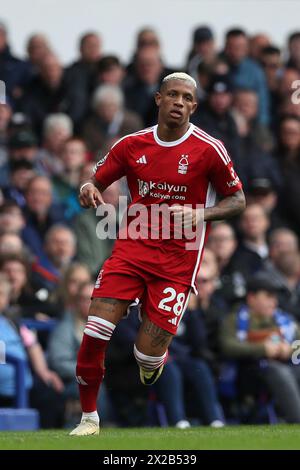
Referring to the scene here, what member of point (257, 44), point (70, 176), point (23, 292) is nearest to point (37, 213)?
point (70, 176)

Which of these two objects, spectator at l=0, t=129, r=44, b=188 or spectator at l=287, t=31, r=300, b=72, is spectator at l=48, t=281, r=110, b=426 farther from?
spectator at l=287, t=31, r=300, b=72

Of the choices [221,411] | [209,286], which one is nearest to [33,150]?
[209,286]

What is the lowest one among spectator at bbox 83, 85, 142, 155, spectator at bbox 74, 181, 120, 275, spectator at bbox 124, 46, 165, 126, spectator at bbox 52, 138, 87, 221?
spectator at bbox 74, 181, 120, 275

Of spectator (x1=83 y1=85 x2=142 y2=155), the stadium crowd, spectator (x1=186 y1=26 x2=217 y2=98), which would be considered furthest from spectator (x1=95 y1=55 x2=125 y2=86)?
spectator (x1=186 y1=26 x2=217 y2=98)

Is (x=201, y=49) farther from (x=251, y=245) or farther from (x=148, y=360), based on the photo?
(x=148, y=360)

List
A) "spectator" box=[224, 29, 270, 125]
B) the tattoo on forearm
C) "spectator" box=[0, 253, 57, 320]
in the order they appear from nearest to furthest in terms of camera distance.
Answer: the tattoo on forearm
"spectator" box=[0, 253, 57, 320]
"spectator" box=[224, 29, 270, 125]

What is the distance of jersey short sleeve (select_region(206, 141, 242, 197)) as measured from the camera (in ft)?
34.6

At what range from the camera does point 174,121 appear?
34.4 ft

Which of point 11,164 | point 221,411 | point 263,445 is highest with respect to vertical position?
point 11,164

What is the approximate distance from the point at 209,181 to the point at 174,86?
2.50 ft

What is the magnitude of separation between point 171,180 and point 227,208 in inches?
18.2

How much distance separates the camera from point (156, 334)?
1070 centimetres

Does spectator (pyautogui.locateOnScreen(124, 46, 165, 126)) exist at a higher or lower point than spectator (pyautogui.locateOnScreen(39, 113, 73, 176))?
higher
